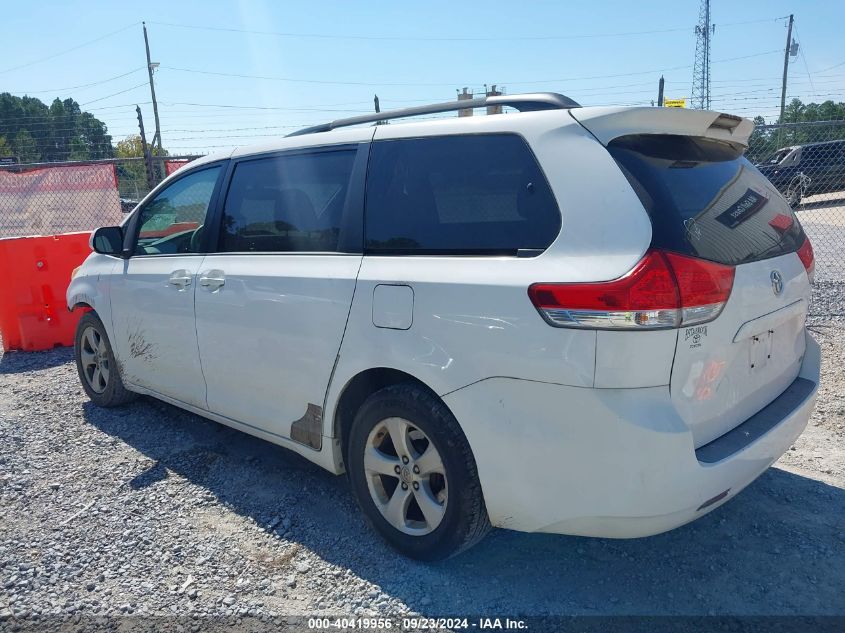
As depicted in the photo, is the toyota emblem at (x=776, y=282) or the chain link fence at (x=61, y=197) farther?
the chain link fence at (x=61, y=197)

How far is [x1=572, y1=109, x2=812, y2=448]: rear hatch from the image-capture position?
2.25 metres

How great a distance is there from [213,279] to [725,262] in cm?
260

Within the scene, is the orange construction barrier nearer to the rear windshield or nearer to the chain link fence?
the chain link fence

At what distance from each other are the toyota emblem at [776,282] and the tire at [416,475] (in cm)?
138

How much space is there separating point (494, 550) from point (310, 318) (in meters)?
1.38

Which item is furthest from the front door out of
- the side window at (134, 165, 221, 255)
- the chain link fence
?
the chain link fence

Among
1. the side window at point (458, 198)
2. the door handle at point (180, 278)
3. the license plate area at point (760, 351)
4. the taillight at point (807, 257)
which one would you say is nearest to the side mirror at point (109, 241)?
the door handle at point (180, 278)

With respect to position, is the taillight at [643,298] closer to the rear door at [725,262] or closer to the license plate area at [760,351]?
the rear door at [725,262]

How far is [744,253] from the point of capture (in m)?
2.46

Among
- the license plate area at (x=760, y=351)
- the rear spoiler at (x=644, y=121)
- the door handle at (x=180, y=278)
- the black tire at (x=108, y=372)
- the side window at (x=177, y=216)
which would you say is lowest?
the black tire at (x=108, y=372)

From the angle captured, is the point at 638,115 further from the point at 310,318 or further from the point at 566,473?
the point at 310,318

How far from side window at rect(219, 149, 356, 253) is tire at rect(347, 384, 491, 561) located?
87cm

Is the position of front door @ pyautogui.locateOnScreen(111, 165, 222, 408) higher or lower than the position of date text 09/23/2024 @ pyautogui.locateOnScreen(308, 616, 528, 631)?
higher

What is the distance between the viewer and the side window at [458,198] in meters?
2.43
